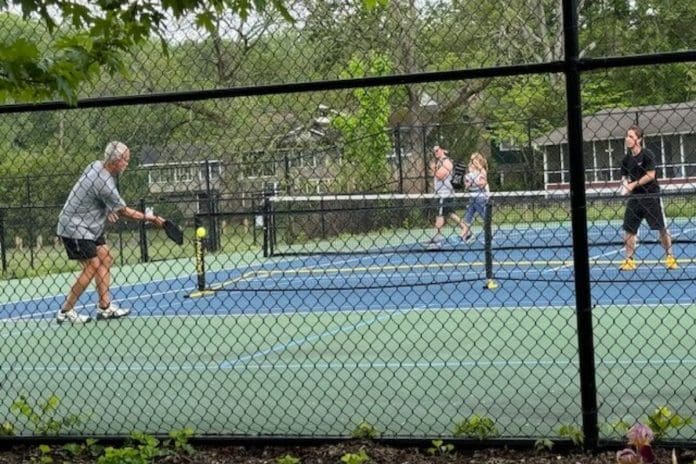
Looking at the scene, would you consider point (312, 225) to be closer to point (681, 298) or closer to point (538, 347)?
point (681, 298)

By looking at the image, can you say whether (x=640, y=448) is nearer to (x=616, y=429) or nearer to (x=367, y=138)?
(x=616, y=429)

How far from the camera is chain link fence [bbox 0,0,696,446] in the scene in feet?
21.0

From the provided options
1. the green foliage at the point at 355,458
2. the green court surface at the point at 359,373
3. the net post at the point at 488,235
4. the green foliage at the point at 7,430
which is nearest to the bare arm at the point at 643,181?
the net post at the point at 488,235

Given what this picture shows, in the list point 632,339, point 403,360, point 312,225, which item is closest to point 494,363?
point 403,360

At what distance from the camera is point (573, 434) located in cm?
579

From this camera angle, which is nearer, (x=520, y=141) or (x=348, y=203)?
(x=520, y=141)

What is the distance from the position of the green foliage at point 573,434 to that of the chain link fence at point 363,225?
2 cm

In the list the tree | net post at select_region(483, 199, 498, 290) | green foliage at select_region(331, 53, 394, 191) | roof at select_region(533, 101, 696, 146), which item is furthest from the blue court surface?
the tree

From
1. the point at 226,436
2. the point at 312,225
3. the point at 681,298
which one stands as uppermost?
the point at 312,225

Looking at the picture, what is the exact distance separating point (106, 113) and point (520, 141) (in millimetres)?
5172

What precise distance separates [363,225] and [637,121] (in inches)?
197

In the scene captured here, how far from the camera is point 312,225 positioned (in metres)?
15.1

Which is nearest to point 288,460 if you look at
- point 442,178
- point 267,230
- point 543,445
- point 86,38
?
point 543,445

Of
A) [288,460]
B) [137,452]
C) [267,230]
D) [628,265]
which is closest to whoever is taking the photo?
[288,460]
